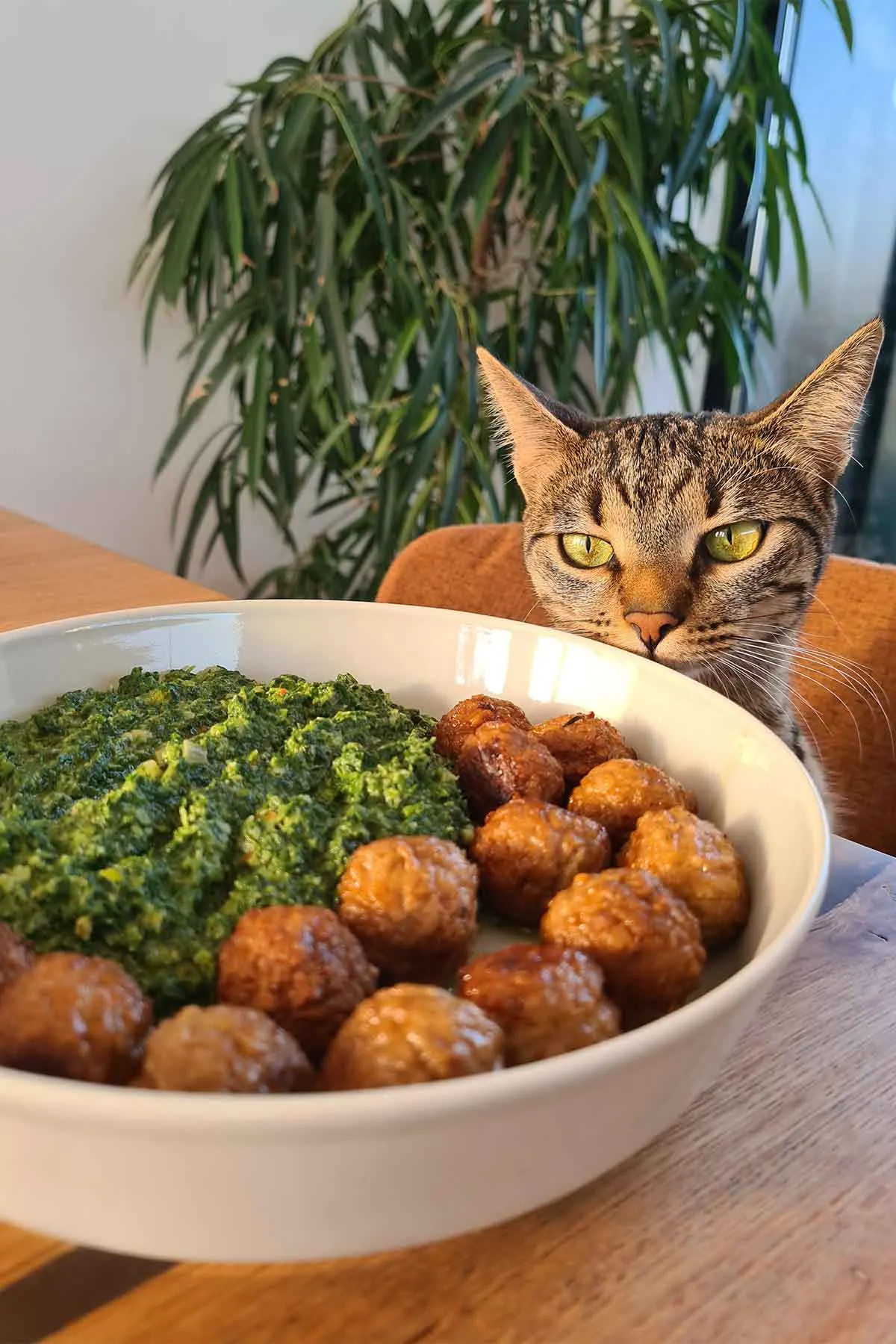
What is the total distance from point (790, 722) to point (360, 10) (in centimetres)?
170

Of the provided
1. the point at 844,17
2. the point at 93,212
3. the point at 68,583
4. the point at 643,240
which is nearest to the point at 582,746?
the point at 68,583

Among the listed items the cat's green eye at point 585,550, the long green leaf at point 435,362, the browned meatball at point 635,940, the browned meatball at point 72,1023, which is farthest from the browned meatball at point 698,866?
the long green leaf at point 435,362

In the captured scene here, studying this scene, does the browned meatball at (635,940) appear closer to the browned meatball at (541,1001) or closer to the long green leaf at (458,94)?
the browned meatball at (541,1001)

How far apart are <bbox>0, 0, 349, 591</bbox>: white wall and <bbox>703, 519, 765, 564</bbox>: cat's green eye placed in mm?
Answer: 1754

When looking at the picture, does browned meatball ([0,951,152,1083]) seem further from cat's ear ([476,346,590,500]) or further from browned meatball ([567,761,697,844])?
cat's ear ([476,346,590,500])

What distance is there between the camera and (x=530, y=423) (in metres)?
1.09

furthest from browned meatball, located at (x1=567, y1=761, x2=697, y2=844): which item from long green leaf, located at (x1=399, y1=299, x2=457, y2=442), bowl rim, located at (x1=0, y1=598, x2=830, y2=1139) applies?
long green leaf, located at (x1=399, y1=299, x2=457, y2=442)

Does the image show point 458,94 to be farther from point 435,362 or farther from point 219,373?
point 219,373

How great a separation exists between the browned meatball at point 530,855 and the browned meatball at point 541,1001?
10 centimetres

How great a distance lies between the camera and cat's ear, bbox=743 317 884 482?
94 centimetres

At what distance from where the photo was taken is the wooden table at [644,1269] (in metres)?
0.38

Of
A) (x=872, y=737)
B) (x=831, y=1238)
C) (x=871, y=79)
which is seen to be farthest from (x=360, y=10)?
(x=831, y=1238)

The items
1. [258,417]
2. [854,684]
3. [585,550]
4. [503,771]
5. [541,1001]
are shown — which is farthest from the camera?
[258,417]

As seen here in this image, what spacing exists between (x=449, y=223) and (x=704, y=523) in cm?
118
